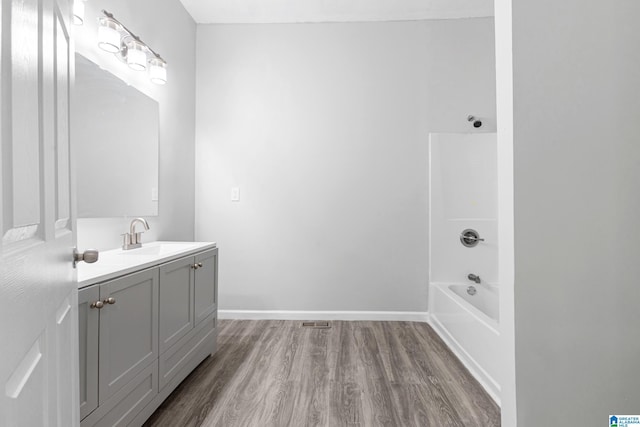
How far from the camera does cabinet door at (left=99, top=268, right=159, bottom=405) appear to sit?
1.23 m

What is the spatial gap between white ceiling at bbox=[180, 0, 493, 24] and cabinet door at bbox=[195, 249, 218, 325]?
2.06 meters

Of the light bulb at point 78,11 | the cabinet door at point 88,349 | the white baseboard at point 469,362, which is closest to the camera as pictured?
the cabinet door at point 88,349

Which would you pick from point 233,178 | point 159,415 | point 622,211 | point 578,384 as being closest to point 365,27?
point 233,178

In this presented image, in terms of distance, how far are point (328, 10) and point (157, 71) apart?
152 cm

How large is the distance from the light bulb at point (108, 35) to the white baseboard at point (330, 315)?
2.22 m

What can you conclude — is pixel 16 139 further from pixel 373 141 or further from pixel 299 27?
pixel 299 27

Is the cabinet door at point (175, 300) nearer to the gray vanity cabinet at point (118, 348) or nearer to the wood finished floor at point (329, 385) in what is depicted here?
the gray vanity cabinet at point (118, 348)

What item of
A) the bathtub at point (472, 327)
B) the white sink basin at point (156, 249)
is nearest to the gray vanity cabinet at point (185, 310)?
the white sink basin at point (156, 249)

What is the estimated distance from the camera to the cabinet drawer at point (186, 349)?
65.8 inches

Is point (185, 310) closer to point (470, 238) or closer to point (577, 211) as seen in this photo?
point (577, 211)

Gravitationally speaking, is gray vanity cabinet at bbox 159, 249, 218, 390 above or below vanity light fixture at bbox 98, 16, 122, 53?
below

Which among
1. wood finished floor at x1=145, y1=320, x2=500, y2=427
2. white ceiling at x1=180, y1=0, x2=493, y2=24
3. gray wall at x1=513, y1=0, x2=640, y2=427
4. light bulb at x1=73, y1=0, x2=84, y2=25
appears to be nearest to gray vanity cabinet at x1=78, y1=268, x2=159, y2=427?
wood finished floor at x1=145, y1=320, x2=500, y2=427

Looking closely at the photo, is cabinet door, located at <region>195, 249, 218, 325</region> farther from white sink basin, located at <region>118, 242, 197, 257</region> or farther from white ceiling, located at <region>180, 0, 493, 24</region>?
white ceiling, located at <region>180, 0, 493, 24</region>

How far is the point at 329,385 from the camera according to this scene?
190 cm
